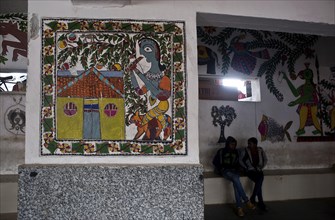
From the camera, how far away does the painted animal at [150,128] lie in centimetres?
232

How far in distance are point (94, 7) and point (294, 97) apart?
4.85 m

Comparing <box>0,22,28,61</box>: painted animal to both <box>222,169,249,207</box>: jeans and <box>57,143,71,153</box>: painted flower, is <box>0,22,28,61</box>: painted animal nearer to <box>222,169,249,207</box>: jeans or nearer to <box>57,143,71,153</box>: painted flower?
<box>57,143,71,153</box>: painted flower

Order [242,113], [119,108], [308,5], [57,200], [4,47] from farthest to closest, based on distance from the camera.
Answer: [242,113] → [4,47] → [308,5] → [119,108] → [57,200]

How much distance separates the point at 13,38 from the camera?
475 cm

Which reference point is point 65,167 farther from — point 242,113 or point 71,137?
point 242,113

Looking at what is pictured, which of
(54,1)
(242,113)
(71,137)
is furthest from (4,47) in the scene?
(242,113)

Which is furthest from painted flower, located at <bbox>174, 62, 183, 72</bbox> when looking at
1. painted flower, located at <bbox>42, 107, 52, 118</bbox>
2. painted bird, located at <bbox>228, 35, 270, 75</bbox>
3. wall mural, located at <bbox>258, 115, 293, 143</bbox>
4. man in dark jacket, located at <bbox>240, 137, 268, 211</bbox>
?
wall mural, located at <bbox>258, 115, 293, 143</bbox>

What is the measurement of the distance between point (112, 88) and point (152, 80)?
0.30 m

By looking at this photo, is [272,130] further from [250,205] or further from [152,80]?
[152,80]

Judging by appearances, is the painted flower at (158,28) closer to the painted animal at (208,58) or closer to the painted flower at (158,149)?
the painted flower at (158,149)

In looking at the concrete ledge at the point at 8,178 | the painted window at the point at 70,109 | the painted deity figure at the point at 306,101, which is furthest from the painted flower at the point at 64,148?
the painted deity figure at the point at 306,101

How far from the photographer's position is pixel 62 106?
2.27 m

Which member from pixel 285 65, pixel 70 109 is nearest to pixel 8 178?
pixel 70 109

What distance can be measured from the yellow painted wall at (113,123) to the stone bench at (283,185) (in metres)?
3.29
